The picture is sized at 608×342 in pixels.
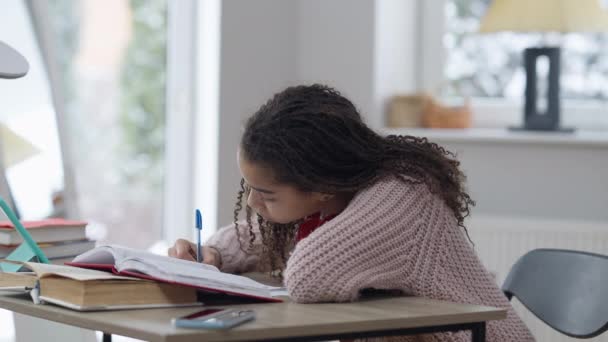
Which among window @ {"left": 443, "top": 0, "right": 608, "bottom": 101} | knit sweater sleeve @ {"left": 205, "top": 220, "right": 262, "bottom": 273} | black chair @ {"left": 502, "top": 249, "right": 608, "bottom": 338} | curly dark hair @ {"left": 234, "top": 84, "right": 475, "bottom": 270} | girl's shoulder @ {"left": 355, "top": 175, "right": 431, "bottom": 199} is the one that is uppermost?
window @ {"left": 443, "top": 0, "right": 608, "bottom": 101}

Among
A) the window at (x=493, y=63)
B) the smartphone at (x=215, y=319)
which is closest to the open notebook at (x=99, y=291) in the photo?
the smartphone at (x=215, y=319)

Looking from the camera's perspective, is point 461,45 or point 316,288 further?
point 461,45

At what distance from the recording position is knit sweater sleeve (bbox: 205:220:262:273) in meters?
1.89

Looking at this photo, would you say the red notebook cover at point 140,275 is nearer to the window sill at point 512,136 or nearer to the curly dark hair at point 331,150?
the curly dark hair at point 331,150

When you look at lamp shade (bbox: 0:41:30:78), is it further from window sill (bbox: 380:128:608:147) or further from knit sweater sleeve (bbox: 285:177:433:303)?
window sill (bbox: 380:128:608:147)

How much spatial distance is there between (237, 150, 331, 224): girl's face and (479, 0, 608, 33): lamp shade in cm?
166

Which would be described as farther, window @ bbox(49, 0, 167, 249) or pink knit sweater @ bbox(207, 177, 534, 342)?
window @ bbox(49, 0, 167, 249)

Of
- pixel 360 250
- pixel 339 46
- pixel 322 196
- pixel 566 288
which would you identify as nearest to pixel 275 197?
pixel 322 196

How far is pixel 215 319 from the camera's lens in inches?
48.3

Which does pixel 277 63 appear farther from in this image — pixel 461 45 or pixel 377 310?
pixel 377 310

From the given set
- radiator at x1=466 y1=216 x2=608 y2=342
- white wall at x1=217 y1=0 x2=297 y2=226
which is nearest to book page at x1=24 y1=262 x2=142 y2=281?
radiator at x1=466 y1=216 x2=608 y2=342

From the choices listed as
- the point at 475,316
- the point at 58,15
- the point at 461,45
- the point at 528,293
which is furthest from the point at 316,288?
the point at 58,15

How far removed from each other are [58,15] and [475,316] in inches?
115

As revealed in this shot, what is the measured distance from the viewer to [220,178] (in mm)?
3396
